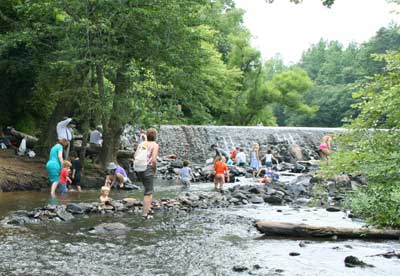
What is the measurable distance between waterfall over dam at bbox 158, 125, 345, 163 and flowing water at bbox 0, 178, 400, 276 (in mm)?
20509

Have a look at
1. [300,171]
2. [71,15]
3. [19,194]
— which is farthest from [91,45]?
[300,171]

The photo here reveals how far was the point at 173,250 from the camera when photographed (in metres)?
8.44

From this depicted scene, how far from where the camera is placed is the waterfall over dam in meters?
32.6

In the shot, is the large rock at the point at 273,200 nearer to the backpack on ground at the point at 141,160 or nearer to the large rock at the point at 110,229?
the backpack on ground at the point at 141,160

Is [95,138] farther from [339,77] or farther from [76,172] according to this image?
[339,77]

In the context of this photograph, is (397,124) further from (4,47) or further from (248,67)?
(248,67)

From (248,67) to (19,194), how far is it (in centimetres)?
4070

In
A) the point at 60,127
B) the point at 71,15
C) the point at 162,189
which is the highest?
the point at 71,15

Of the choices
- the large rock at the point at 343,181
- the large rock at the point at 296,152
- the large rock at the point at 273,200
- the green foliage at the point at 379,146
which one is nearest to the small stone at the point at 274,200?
the large rock at the point at 273,200

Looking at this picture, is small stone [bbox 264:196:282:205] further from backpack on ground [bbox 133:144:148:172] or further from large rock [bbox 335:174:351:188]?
backpack on ground [bbox 133:144:148:172]

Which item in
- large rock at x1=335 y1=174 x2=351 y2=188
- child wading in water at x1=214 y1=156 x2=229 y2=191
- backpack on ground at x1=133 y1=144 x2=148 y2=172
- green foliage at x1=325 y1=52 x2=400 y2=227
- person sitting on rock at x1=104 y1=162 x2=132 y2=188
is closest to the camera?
green foliage at x1=325 y1=52 x2=400 y2=227

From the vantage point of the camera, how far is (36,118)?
85.4 ft

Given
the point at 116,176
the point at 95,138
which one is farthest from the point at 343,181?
the point at 95,138

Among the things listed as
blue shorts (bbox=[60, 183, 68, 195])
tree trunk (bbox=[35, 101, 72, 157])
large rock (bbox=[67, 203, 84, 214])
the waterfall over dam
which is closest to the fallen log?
large rock (bbox=[67, 203, 84, 214])
